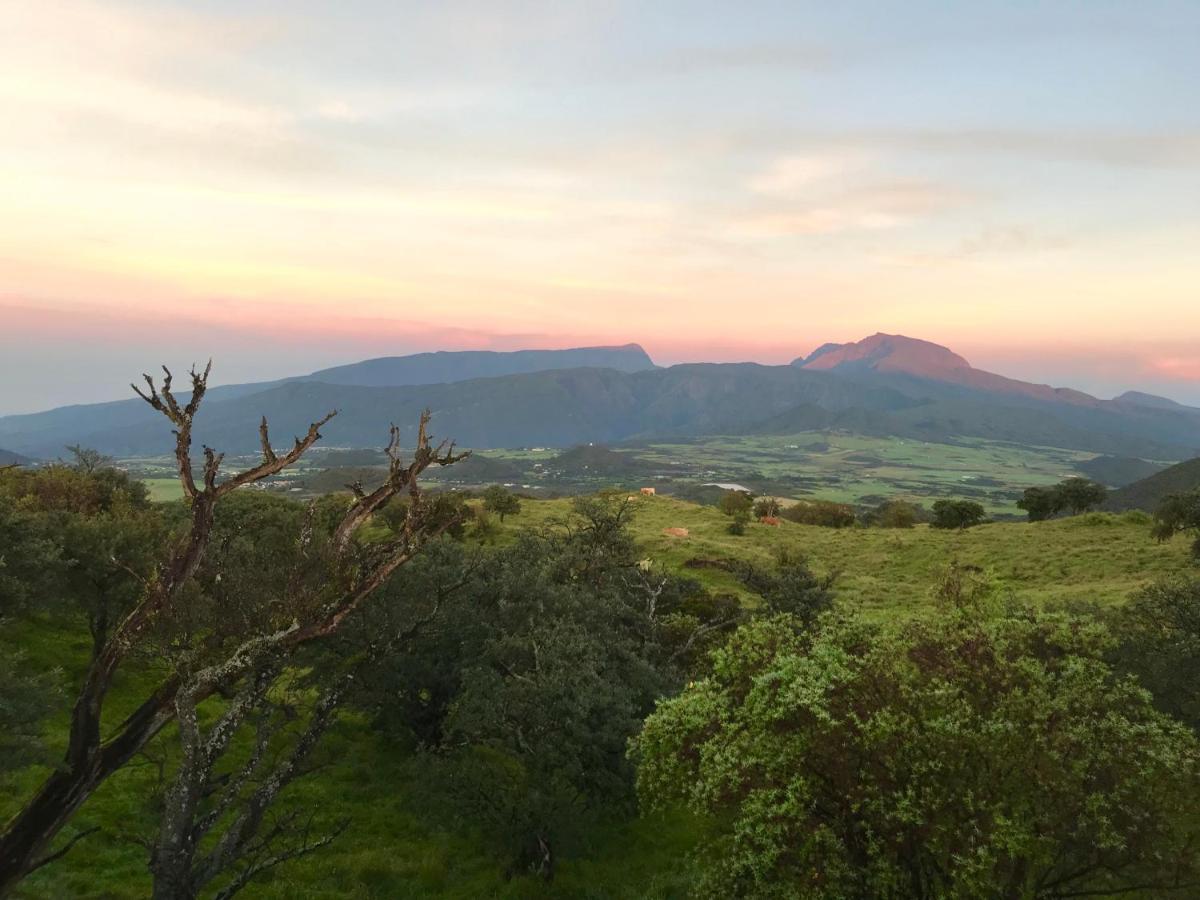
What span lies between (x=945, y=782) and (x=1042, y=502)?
113m

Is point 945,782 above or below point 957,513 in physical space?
above

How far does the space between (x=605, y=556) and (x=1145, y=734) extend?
39481mm

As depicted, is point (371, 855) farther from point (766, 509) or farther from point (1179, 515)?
point (766, 509)

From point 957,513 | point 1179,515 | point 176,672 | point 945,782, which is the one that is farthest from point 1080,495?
point 176,672

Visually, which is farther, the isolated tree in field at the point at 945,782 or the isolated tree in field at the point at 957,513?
the isolated tree in field at the point at 957,513

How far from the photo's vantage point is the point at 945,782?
12.8 metres

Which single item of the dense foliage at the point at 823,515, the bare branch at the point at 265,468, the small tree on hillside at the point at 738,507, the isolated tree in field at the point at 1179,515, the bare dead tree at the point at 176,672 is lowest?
the dense foliage at the point at 823,515

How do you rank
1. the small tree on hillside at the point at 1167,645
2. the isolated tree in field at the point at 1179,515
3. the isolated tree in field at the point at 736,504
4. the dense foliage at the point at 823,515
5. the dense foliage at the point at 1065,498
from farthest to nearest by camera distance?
the isolated tree in field at the point at 736,504, the dense foliage at the point at 823,515, the dense foliage at the point at 1065,498, the isolated tree in field at the point at 1179,515, the small tree on hillside at the point at 1167,645

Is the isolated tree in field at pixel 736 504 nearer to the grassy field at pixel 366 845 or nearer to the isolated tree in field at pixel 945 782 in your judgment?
the grassy field at pixel 366 845

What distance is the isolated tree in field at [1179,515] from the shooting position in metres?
59.1

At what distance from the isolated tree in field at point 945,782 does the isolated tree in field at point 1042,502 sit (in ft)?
348

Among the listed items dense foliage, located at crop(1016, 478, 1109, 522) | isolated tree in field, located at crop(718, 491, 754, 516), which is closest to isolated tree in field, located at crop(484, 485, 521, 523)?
isolated tree in field, located at crop(718, 491, 754, 516)

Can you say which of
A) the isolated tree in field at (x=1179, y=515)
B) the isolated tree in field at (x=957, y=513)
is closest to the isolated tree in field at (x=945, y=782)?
the isolated tree in field at (x=1179, y=515)

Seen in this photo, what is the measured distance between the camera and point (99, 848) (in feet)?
70.9
